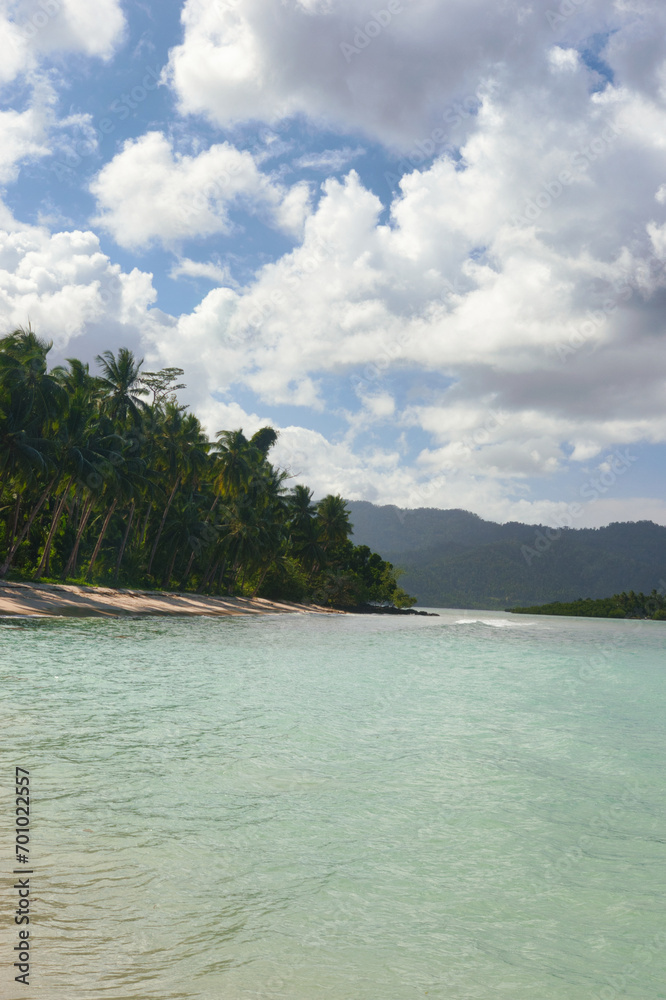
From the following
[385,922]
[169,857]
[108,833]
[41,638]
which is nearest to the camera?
[385,922]

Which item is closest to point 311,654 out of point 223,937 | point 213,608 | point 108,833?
point 108,833

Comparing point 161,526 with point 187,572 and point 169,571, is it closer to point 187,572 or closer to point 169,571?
point 169,571

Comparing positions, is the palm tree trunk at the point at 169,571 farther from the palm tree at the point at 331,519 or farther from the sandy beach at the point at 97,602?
the palm tree at the point at 331,519

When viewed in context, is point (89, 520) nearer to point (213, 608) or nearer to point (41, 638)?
point (213, 608)

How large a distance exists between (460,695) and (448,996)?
39.9 ft

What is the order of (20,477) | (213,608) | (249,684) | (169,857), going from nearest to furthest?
1. (169,857)
2. (249,684)
3. (20,477)
4. (213,608)

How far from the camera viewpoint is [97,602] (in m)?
34.8

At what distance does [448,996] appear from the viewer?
3340 mm

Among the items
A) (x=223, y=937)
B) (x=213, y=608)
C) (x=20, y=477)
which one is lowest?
(x=213, y=608)

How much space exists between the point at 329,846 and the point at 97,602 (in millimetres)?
32165

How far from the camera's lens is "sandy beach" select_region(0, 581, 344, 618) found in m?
28.8

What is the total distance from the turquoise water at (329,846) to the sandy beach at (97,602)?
57.1 feet

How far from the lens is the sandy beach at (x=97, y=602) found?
2883cm

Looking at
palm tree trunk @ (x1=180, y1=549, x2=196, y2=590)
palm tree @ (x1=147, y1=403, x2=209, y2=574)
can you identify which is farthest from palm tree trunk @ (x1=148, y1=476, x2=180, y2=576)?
palm tree trunk @ (x1=180, y1=549, x2=196, y2=590)
